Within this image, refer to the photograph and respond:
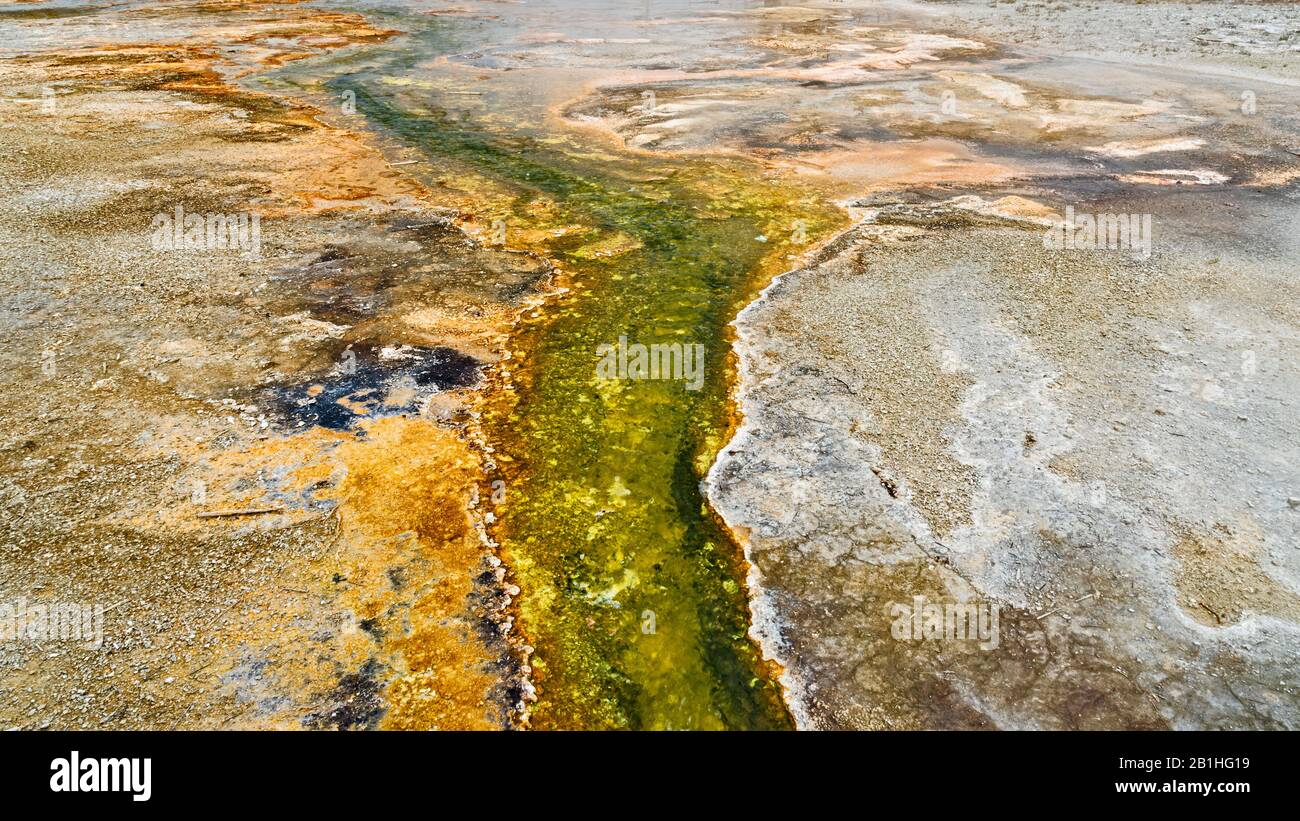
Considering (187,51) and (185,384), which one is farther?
(187,51)

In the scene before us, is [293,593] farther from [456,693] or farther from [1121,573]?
[1121,573]

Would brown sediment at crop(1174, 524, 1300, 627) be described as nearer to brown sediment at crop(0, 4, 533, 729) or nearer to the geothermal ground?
the geothermal ground

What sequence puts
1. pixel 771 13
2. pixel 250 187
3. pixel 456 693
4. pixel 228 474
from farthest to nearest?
pixel 771 13 < pixel 250 187 < pixel 228 474 < pixel 456 693

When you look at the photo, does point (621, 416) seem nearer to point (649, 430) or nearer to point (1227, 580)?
point (649, 430)

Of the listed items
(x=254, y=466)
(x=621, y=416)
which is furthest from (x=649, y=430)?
(x=254, y=466)

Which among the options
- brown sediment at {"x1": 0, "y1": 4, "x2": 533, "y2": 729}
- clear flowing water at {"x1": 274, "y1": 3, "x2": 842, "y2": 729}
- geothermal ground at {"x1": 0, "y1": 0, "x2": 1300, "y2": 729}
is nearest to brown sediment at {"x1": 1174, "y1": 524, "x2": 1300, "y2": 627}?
geothermal ground at {"x1": 0, "y1": 0, "x2": 1300, "y2": 729}

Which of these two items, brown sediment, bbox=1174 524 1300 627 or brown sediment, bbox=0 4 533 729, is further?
brown sediment, bbox=1174 524 1300 627
